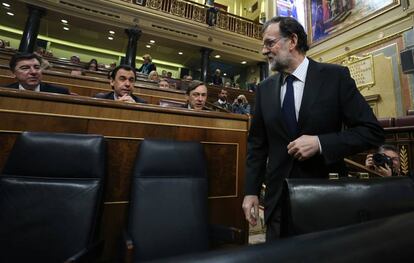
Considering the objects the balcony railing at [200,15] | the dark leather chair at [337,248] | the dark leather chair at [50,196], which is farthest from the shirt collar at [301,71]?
the balcony railing at [200,15]

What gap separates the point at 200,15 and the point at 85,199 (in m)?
8.87

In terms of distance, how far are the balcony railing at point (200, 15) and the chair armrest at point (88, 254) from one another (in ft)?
27.5

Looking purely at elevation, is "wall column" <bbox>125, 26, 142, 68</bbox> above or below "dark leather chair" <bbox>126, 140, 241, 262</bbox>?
above

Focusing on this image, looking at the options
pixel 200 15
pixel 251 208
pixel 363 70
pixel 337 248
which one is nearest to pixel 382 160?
pixel 251 208

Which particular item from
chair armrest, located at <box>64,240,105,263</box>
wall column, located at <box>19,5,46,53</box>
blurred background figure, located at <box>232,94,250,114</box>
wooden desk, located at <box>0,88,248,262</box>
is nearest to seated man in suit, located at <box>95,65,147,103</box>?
wooden desk, located at <box>0,88,248,262</box>

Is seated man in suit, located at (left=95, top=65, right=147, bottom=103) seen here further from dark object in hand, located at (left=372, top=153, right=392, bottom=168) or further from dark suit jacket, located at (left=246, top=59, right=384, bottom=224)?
dark object in hand, located at (left=372, top=153, right=392, bottom=168)

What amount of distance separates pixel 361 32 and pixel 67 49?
37.1 feet

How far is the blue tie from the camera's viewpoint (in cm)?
95

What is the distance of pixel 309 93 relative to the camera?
3.04ft

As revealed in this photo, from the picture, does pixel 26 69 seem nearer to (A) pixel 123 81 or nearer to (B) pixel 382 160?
(A) pixel 123 81

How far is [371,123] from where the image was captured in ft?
2.78

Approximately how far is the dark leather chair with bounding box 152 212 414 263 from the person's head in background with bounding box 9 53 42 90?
8.73ft

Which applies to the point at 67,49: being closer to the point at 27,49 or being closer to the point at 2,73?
the point at 27,49

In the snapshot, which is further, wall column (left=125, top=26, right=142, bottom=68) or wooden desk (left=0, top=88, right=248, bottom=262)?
wall column (left=125, top=26, right=142, bottom=68)
